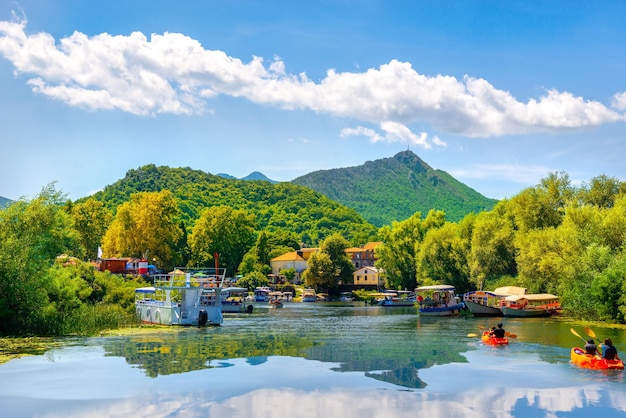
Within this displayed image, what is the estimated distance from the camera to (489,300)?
76688 mm

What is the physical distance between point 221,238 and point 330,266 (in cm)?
3479

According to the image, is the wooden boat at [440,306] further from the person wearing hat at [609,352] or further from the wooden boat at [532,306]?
the person wearing hat at [609,352]

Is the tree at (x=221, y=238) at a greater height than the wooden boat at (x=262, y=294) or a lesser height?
greater

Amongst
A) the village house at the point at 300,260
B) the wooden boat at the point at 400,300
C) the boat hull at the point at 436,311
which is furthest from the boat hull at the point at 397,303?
the village house at the point at 300,260

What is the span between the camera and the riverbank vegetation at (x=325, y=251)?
43125 mm

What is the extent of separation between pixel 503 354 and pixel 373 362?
7.99 m

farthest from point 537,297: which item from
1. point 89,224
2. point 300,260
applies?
point 300,260

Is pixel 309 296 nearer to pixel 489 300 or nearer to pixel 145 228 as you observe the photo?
pixel 145 228

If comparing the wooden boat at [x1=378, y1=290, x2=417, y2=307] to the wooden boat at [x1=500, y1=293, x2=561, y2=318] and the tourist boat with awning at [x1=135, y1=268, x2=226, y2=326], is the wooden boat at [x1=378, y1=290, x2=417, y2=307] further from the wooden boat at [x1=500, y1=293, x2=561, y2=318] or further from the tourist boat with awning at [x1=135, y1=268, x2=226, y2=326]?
the tourist boat with awning at [x1=135, y1=268, x2=226, y2=326]

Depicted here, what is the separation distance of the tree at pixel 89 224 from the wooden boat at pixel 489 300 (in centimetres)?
7805

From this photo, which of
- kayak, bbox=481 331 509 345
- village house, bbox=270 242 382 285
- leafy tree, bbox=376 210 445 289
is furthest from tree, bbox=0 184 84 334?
village house, bbox=270 242 382 285

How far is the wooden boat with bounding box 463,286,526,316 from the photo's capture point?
69.1 metres

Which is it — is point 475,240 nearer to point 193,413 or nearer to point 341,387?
point 341,387

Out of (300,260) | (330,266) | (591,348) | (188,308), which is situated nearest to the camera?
(591,348)
